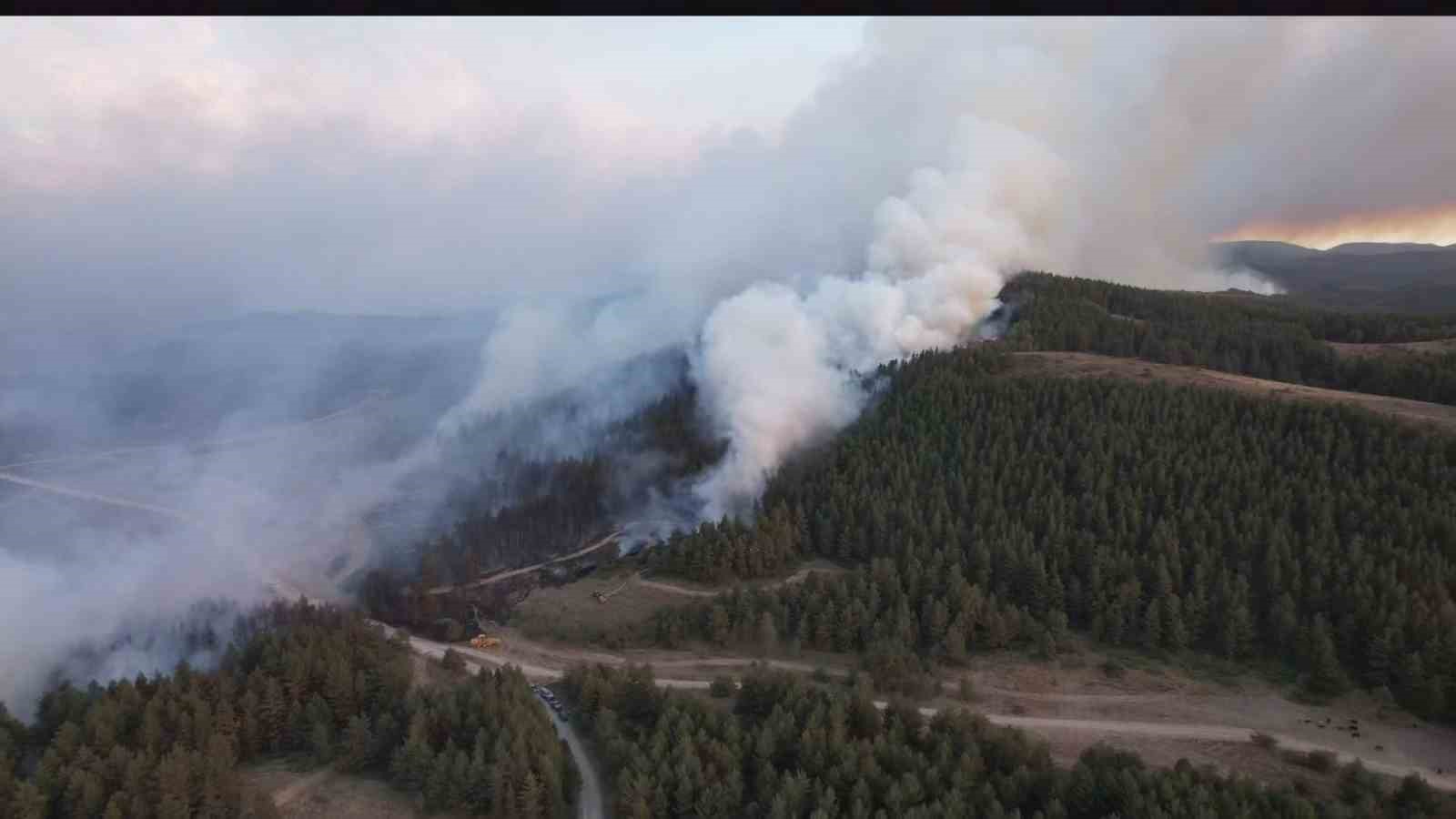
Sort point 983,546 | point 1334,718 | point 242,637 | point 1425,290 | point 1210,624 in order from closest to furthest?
point 1334,718, point 1210,624, point 983,546, point 242,637, point 1425,290

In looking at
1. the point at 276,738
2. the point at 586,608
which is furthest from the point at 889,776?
the point at 586,608

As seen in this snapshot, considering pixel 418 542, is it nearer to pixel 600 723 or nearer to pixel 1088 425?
pixel 600 723

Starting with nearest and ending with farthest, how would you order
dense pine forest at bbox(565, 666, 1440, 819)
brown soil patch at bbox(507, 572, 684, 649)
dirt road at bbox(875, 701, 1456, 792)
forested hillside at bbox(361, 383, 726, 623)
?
dense pine forest at bbox(565, 666, 1440, 819)
dirt road at bbox(875, 701, 1456, 792)
brown soil patch at bbox(507, 572, 684, 649)
forested hillside at bbox(361, 383, 726, 623)

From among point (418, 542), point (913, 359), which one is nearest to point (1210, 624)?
point (913, 359)

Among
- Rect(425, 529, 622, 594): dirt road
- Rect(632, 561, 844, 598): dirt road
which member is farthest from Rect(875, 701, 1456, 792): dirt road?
Rect(425, 529, 622, 594): dirt road

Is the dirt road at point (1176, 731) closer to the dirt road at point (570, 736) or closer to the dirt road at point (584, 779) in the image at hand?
the dirt road at point (584, 779)

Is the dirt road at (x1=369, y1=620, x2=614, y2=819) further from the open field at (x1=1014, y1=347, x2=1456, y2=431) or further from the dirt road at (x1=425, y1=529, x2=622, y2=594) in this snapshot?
the open field at (x1=1014, y1=347, x2=1456, y2=431)
